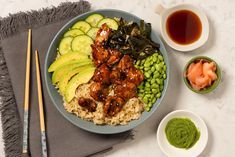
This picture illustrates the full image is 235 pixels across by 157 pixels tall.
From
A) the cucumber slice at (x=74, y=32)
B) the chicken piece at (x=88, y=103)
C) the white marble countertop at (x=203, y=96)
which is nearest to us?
the chicken piece at (x=88, y=103)

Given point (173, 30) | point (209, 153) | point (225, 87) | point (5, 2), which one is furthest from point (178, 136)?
point (5, 2)

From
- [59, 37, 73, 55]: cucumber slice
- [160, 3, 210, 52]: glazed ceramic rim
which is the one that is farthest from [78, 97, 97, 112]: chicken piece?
[160, 3, 210, 52]: glazed ceramic rim

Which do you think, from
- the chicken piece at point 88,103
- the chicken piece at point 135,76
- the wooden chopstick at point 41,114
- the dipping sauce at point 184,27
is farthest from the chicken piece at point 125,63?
the wooden chopstick at point 41,114

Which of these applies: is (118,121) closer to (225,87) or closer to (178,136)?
(178,136)

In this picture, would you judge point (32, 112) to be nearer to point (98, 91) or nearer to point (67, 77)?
point (67, 77)

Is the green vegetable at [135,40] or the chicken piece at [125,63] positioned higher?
the green vegetable at [135,40]

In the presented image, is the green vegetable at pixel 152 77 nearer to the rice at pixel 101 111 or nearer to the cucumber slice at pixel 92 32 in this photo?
the rice at pixel 101 111

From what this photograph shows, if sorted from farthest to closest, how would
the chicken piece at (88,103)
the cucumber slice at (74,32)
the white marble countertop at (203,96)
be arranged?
the white marble countertop at (203,96) → the cucumber slice at (74,32) → the chicken piece at (88,103)
